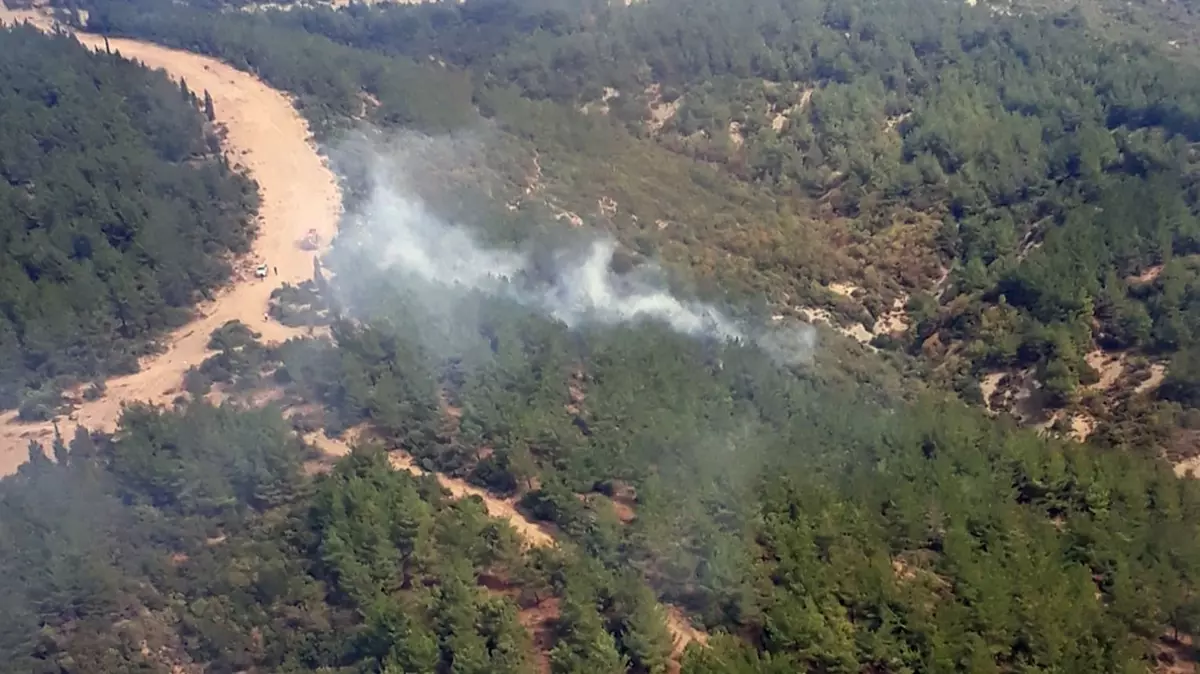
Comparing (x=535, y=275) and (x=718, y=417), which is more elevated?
(x=718, y=417)

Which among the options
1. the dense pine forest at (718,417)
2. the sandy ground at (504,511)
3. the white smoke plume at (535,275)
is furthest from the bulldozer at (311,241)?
the sandy ground at (504,511)

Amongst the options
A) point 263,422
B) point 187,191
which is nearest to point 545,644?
point 263,422

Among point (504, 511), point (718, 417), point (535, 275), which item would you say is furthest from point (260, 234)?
point (718, 417)

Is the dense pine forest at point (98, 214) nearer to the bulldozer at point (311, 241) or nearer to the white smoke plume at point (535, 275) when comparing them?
the bulldozer at point (311, 241)

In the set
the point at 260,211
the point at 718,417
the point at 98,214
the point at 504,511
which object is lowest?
the point at 260,211

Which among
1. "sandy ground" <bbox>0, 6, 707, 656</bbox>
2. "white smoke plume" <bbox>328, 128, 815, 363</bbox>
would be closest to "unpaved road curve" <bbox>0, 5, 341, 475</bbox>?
"sandy ground" <bbox>0, 6, 707, 656</bbox>

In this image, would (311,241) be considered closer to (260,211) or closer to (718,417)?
(260,211)

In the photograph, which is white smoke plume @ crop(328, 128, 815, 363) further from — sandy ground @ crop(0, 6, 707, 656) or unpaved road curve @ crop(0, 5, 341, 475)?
sandy ground @ crop(0, 6, 707, 656)
